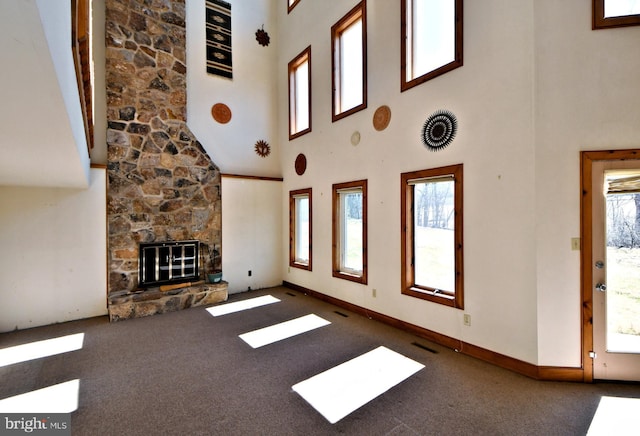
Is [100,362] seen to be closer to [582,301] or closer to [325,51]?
[582,301]

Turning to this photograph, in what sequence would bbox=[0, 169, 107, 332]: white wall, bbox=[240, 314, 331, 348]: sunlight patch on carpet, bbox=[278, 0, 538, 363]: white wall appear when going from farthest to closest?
bbox=[0, 169, 107, 332]: white wall
bbox=[240, 314, 331, 348]: sunlight patch on carpet
bbox=[278, 0, 538, 363]: white wall

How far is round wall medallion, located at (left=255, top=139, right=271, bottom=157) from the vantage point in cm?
625

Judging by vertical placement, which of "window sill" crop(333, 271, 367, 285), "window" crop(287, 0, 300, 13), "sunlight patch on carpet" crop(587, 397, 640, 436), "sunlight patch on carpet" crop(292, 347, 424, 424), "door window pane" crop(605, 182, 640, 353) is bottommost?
"sunlight patch on carpet" crop(292, 347, 424, 424)

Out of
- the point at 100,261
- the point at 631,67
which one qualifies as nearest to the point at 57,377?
the point at 100,261

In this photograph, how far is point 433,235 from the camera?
12.0ft

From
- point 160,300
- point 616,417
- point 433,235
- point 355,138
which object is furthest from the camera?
point 160,300

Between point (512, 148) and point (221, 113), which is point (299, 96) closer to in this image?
point (221, 113)

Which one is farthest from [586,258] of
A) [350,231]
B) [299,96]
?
[299,96]

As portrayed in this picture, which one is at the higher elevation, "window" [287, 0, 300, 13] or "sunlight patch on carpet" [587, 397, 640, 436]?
"window" [287, 0, 300, 13]

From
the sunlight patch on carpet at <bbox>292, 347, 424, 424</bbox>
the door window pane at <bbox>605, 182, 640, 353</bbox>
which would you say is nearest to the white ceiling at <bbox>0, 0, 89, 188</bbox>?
the sunlight patch on carpet at <bbox>292, 347, 424, 424</bbox>

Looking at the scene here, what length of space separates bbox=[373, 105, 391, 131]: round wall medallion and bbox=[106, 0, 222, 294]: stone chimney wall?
3.27m

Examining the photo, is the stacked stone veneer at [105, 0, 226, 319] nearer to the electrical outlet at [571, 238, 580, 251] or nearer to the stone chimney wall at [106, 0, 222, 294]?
the stone chimney wall at [106, 0, 222, 294]

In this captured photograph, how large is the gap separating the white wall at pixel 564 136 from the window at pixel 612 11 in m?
0.05

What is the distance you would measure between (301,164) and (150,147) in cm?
274
